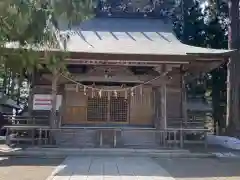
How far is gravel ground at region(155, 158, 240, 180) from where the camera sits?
8500 mm

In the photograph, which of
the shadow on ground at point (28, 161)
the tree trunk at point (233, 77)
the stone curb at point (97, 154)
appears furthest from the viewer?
the tree trunk at point (233, 77)

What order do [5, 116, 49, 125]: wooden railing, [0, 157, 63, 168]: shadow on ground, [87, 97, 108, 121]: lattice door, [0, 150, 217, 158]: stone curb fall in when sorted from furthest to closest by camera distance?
[87, 97, 108, 121]: lattice door < [5, 116, 49, 125]: wooden railing < [0, 150, 217, 158]: stone curb < [0, 157, 63, 168]: shadow on ground

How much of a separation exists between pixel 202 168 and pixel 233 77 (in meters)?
9.64

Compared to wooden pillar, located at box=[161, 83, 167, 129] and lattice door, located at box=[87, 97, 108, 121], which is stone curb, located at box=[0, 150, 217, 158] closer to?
wooden pillar, located at box=[161, 83, 167, 129]

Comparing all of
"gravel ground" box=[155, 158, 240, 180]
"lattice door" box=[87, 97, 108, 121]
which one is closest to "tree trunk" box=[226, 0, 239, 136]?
"lattice door" box=[87, 97, 108, 121]

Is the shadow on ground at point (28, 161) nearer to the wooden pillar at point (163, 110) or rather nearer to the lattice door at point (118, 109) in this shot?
the wooden pillar at point (163, 110)

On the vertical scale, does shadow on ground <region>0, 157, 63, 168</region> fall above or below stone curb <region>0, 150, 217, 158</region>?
below

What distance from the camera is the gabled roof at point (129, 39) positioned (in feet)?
42.7

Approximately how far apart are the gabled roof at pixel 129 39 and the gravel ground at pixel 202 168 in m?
3.62

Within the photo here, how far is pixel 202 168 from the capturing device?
9719 mm

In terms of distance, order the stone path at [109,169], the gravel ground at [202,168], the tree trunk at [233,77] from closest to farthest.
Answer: the stone path at [109,169] → the gravel ground at [202,168] → the tree trunk at [233,77]

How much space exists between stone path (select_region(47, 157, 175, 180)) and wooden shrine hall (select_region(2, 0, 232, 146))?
238 centimetres

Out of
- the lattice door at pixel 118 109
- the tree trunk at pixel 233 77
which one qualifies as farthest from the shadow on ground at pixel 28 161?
the tree trunk at pixel 233 77

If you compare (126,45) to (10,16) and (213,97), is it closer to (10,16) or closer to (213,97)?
(10,16)
